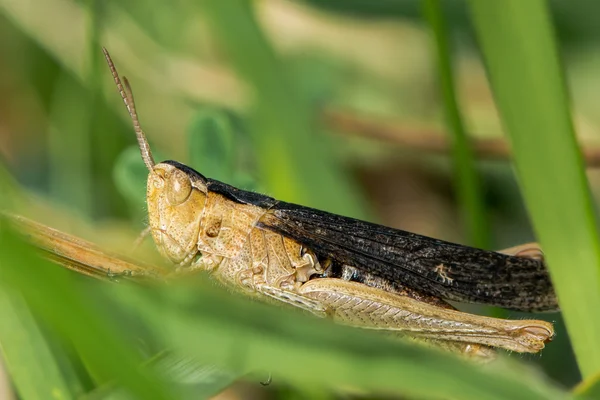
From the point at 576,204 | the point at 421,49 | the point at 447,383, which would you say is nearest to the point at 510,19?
the point at 576,204

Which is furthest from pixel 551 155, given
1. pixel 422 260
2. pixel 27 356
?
pixel 27 356

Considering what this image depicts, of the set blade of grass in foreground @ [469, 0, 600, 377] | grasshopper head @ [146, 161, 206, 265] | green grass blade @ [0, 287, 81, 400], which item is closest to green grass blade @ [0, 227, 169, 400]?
green grass blade @ [0, 287, 81, 400]

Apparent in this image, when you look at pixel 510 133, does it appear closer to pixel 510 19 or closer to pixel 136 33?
pixel 510 19

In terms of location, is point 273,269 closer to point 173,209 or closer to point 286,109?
point 173,209

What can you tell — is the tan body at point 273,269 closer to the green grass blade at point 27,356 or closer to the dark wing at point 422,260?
the dark wing at point 422,260

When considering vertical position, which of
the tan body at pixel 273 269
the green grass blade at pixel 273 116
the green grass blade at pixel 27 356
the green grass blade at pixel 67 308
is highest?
the green grass blade at pixel 273 116

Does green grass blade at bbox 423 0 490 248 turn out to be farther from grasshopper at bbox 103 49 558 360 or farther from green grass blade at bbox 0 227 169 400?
green grass blade at bbox 0 227 169 400

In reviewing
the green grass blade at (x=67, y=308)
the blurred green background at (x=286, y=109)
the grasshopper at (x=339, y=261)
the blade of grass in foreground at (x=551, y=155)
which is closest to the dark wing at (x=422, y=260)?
the grasshopper at (x=339, y=261)
